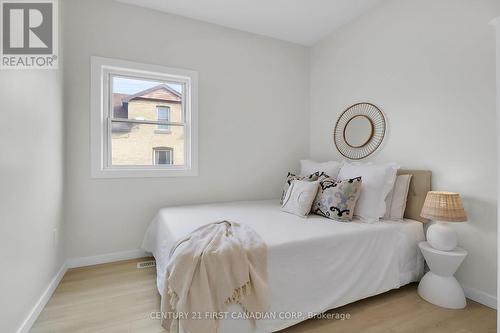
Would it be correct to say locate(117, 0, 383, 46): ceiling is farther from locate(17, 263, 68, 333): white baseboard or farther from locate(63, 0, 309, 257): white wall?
locate(17, 263, 68, 333): white baseboard

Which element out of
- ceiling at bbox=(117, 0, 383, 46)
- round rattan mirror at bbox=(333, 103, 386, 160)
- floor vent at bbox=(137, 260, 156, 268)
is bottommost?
floor vent at bbox=(137, 260, 156, 268)

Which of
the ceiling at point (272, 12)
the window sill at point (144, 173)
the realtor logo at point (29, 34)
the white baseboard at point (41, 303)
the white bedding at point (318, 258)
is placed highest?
the ceiling at point (272, 12)

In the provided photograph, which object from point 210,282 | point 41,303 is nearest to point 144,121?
point 41,303

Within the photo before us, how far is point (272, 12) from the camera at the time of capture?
2643 mm

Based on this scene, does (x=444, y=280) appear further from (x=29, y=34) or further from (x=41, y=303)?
(x=29, y=34)

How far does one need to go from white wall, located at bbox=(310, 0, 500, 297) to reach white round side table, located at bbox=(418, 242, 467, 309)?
23 centimetres

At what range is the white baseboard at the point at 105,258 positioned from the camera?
7.63 ft

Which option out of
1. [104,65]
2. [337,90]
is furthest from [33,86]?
[337,90]

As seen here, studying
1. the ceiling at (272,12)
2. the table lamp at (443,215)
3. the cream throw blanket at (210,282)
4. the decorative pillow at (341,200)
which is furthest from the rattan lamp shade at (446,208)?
the ceiling at (272,12)

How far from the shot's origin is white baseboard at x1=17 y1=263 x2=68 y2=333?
4.71ft

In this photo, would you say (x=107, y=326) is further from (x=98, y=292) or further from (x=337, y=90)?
(x=337, y=90)

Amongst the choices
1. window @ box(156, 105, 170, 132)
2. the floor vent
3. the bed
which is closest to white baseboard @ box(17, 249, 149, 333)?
the floor vent

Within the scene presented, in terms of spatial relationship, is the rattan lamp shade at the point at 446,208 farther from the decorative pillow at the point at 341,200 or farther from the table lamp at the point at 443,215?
the decorative pillow at the point at 341,200

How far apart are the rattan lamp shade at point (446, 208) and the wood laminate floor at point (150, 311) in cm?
66
